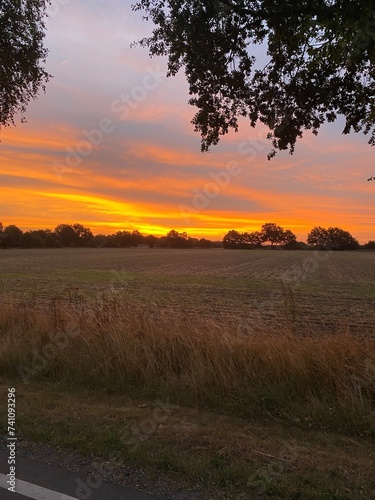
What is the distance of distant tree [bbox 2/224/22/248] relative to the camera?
131 m

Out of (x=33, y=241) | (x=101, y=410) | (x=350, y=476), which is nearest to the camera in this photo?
(x=350, y=476)

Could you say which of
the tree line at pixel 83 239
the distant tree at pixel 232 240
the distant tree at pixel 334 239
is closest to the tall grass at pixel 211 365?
the tree line at pixel 83 239

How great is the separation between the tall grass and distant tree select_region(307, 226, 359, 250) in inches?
6373

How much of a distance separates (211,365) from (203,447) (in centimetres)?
204

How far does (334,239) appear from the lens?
164625mm

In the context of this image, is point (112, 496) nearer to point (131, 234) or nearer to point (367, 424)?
point (367, 424)

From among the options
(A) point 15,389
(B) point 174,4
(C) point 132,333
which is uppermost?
(B) point 174,4

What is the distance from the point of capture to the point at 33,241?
137 metres

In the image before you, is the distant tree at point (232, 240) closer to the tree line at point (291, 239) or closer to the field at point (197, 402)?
the tree line at point (291, 239)

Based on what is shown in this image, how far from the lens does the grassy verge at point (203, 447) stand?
3.50 metres

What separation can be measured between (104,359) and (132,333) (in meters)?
0.79

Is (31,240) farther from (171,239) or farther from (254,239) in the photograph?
(254,239)

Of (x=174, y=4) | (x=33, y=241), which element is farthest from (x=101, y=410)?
(x=33, y=241)

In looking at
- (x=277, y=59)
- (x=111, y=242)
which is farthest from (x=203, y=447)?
(x=111, y=242)
